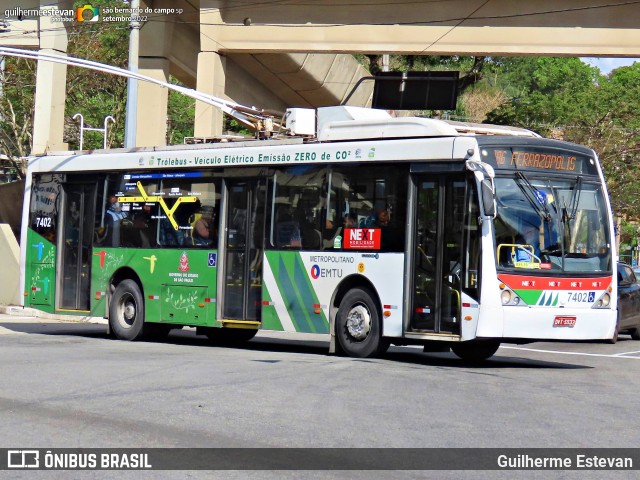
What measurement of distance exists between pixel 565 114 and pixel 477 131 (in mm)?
34005

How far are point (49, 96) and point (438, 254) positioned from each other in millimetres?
21300

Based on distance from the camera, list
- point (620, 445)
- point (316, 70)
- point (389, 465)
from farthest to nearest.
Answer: point (316, 70), point (620, 445), point (389, 465)

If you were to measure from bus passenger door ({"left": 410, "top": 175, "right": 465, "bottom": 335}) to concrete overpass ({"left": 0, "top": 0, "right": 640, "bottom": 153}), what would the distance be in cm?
1471

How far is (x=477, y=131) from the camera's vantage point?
1622 cm

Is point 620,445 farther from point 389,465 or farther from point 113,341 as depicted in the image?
point 113,341

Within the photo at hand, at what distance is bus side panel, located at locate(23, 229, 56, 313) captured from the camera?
21.3 metres

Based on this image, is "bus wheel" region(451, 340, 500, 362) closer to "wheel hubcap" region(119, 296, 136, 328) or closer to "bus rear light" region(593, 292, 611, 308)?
"bus rear light" region(593, 292, 611, 308)

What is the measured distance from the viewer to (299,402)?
A: 11312 millimetres

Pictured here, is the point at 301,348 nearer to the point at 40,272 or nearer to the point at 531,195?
the point at 40,272

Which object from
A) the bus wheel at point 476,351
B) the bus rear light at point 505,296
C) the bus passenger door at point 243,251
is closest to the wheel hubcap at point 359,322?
the bus wheel at point 476,351

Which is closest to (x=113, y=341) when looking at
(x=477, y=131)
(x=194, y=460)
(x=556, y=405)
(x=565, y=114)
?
(x=477, y=131)

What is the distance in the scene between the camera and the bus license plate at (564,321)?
15.4m

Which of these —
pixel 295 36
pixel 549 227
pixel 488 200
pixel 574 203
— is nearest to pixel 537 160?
pixel 574 203

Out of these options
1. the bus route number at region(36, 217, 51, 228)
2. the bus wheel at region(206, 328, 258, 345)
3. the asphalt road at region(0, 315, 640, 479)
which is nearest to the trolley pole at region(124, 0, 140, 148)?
the bus route number at region(36, 217, 51, 228)
